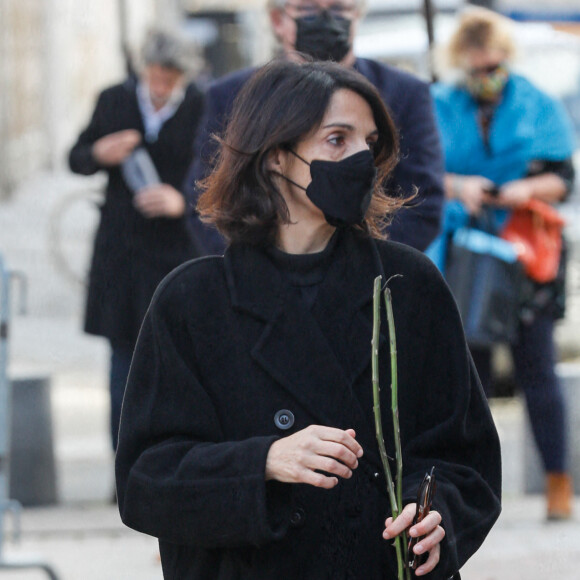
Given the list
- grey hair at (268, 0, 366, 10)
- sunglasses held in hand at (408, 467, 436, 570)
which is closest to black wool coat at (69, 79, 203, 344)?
grey hair at (268, 0, 366, 10)

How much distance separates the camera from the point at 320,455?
2291mm

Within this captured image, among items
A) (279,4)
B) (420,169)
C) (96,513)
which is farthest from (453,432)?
(96,513)

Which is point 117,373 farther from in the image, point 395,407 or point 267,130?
point 395,407

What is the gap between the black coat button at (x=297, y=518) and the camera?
8.04 feet

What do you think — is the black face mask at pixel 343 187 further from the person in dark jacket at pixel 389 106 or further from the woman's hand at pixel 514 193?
the woman's hand at pixel 514 193

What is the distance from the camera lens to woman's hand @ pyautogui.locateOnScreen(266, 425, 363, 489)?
228 cm

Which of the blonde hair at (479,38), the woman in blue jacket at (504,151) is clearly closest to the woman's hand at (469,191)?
the woman in blue jacket at (504,151)

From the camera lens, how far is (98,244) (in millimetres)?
5684

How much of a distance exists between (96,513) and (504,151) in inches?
92.3

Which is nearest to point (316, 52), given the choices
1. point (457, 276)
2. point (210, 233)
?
point (210, 233)

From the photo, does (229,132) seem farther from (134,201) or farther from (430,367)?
(134,201)

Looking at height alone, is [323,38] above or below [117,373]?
above

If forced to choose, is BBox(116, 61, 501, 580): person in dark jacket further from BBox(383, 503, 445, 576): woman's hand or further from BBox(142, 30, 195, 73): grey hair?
BBox(142, 30, 195, 73): grey hair

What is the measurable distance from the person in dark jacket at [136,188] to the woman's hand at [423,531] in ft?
10.5
